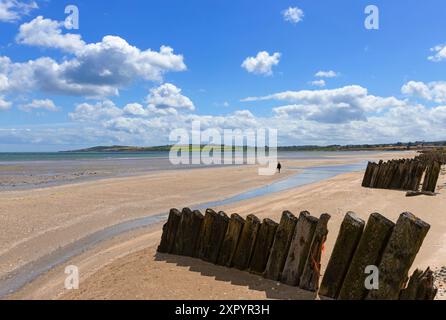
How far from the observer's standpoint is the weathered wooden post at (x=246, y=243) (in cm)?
750

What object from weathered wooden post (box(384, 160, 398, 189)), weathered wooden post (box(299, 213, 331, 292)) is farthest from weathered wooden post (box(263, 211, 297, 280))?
weathered wooden post (box(384, 160, 398, 189))

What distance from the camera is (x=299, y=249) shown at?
6.72 metres

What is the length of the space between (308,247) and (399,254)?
154cm

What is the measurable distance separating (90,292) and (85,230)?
6.35m

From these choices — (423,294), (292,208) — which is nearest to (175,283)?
(423,294)

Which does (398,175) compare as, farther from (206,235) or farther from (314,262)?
(314,262)

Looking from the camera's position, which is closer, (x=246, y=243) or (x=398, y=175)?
(x=246, y=243)

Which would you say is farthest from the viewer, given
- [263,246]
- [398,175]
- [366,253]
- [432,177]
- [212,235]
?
[398,175]

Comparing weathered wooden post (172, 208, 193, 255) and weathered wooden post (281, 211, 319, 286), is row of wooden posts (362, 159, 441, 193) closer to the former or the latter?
weathered wooden post (172, 208, 193, 255)

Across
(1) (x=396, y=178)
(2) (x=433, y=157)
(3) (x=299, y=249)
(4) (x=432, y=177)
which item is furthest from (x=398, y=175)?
(2) (x=433, y=157)

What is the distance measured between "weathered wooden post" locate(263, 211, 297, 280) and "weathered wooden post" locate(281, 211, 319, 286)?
109mm
